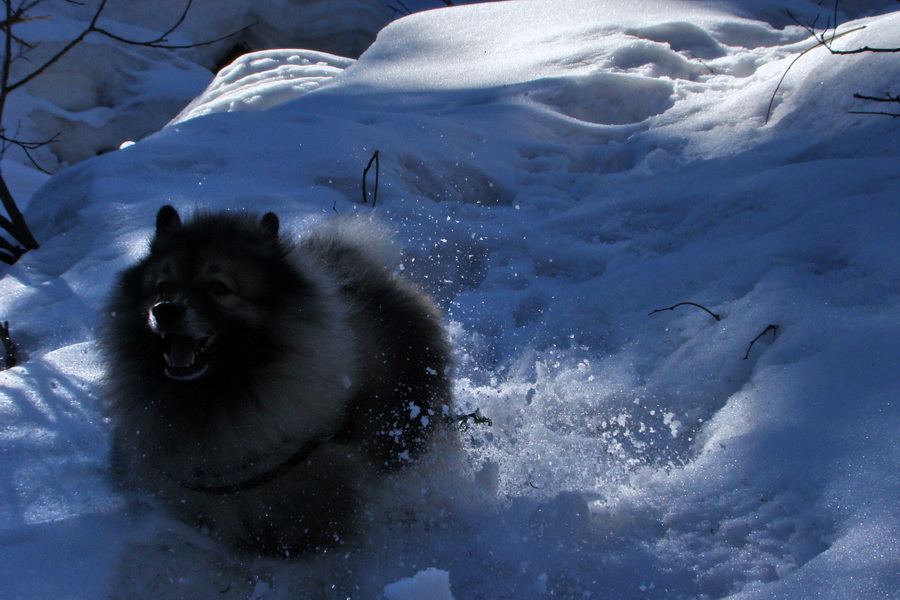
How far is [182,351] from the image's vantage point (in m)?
1.76

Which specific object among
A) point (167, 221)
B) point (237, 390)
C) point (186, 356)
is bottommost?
point (237, 390)

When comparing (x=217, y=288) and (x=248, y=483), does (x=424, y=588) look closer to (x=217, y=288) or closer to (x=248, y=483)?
(x=248, y=483)

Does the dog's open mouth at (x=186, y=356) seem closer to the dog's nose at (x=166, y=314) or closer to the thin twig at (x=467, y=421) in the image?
the dog's nose at (x=166, y=314)

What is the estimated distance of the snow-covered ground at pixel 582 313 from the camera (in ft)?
5.52

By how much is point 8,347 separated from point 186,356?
160 cm

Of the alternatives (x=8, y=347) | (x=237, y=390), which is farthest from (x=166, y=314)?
(x=8, y=347)

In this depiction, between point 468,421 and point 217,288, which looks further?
point 468,421

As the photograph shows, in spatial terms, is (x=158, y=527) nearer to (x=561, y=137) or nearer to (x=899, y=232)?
(x=899, y=232)

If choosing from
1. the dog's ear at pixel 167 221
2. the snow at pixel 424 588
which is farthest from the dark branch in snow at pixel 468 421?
the dog's ear at pixel 167 221

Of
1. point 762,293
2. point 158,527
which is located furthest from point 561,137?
point 158,527

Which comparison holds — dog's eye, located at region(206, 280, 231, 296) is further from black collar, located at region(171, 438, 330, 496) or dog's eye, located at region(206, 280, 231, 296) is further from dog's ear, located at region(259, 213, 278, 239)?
black collar, located at region(171, 438, 330, 496)

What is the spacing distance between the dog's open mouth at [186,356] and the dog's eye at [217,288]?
0.47ft

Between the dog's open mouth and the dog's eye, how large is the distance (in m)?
0.14

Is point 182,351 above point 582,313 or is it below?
above
